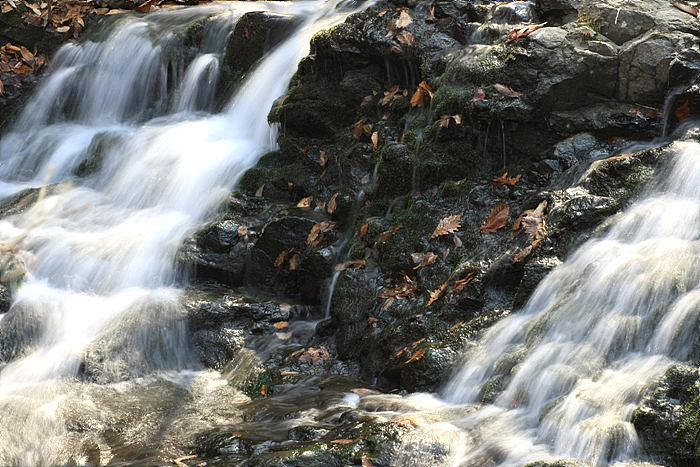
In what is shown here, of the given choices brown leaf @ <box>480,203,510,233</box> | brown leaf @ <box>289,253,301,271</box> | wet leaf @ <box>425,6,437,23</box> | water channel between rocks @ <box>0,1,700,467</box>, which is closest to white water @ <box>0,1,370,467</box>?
water channel between rocks @ <box>0,1,700,467</box>

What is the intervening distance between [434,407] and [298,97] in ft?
13.8

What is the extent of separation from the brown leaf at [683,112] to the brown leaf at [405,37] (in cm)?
251

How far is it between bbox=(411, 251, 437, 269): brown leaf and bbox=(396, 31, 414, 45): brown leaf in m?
2.34

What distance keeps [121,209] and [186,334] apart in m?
2.43

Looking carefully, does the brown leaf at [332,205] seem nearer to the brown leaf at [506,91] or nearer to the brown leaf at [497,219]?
the brown leaf at [497,219]

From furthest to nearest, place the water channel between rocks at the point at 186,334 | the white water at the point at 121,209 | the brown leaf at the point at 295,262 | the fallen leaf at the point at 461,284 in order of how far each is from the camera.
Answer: the brown leaf at the point at 295,262
the fallen leaf at the point at 461,284
the white water at the point at 121,209
the water channel between rocks at the point at 186,334

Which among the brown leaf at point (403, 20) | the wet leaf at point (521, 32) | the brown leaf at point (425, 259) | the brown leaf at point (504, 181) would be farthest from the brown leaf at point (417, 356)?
the brown leaf at point (403, 20)

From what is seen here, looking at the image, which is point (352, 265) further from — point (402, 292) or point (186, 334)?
point (186, 334)

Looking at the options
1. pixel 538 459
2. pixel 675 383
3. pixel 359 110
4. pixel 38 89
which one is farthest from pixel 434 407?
pixel 38 89

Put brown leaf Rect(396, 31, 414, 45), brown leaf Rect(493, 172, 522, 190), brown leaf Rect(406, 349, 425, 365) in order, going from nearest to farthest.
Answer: brown leaf Rect(406, 349, 425, 365)
brown leaf Rect(493, 172, 522, 190)
brown leaf Rect(396, 31, 414, 45)

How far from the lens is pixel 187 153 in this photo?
7.66 m

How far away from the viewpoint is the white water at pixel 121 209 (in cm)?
458

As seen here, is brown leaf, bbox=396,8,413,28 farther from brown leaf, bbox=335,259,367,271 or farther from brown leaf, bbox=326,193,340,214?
brown leaf, bbox=335,259,367,271

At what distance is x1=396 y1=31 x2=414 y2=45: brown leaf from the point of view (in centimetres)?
649
